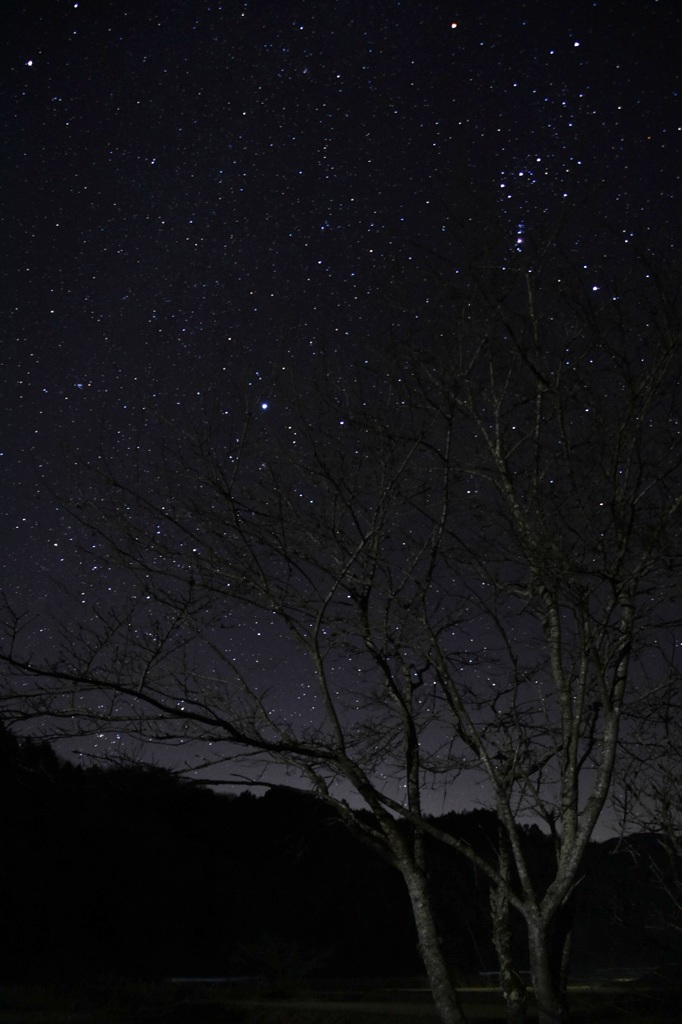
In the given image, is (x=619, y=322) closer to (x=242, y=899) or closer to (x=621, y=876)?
(x=621, y=876)

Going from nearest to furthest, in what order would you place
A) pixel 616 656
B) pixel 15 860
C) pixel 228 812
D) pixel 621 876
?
pixel 616 656 < pixel 621 876 < pixel 15 860 < pixel 228 812

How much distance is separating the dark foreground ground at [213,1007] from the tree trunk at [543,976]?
9438mm

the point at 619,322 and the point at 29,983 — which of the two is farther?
the point at 29,983

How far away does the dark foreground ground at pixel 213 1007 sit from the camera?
14852 millimetres

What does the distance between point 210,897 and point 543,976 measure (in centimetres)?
2545

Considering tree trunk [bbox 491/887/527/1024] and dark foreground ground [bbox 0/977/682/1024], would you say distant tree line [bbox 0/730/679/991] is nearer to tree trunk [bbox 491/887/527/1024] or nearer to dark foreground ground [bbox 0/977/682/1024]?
dark foreground ground [bbox 0/977/682/1024]

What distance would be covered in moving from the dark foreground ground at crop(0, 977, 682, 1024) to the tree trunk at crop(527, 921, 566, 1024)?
31.0ft

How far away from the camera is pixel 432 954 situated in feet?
16.5

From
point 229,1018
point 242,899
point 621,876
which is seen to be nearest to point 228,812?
→ point 242,899

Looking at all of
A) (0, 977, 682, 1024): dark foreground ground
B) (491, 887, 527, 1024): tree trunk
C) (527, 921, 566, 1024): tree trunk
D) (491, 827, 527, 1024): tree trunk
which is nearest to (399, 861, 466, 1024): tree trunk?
(527, 921, 566, 1024): tree trunk

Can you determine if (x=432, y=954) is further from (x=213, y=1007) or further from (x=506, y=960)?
(x=213, y=1007)

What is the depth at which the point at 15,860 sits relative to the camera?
69.2 feet

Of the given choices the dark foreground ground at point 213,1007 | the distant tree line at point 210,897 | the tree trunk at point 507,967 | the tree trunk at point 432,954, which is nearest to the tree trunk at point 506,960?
the tree trunk at point 507,967

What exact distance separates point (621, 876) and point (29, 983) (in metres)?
13.6
